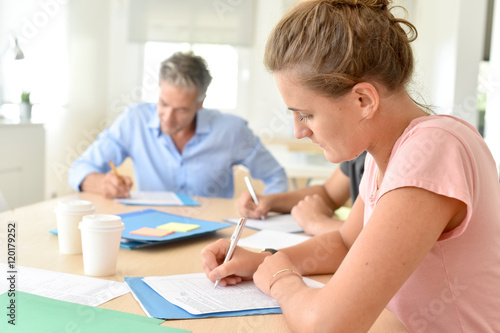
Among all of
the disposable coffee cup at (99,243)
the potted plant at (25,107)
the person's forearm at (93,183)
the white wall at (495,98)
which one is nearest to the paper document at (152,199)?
the person's forearm at (93,183)

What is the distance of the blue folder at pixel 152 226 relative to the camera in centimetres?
137

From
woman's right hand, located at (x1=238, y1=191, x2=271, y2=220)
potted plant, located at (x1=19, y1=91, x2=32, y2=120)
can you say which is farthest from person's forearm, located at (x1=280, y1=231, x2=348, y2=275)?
potted plant, located at (x1=19, y1=91, x2=32, y2=120)

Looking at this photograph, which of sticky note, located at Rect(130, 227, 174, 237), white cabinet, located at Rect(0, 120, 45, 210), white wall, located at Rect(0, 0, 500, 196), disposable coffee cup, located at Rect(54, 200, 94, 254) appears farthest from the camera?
white wall, located at Rect(0, 0, 500, 196)

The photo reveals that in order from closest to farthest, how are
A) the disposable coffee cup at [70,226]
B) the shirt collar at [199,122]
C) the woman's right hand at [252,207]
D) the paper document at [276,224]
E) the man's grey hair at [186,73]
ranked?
the disposable coffee cup at [70,226] < the paper document at [276,224] < the woman's right hand at [252,207] < the man's grey hair at [186,73] < the shirt collar at [199,122]

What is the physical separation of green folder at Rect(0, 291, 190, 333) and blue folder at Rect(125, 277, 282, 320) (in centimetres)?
3

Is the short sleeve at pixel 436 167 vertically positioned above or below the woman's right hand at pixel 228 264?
above

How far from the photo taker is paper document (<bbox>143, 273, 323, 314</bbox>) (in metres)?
0.95

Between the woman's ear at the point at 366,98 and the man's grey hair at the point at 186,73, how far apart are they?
5.43 feet

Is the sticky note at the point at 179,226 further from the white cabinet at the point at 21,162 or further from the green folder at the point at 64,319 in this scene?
the white cabinet at the point at 21,162

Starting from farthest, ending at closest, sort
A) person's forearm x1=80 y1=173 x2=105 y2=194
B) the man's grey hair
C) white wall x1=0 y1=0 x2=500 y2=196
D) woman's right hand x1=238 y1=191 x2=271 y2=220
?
white wall x1=0 y1=0 x2=500 y2=196 → the man's grey hair → person's forearm x1=80 y1=173 x2=105 y2=194 → woman's right hand x1=238 y1=191 x2=271 y2=220

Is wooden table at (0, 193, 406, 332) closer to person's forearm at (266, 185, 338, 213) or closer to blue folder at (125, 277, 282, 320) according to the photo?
blue folder at (125, 277, 282, 320)

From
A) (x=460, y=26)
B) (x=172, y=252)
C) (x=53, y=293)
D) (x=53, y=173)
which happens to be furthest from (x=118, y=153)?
(x=460, y=26)

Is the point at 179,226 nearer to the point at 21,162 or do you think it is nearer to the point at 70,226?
the point at 70,226

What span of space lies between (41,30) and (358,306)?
4494mm
